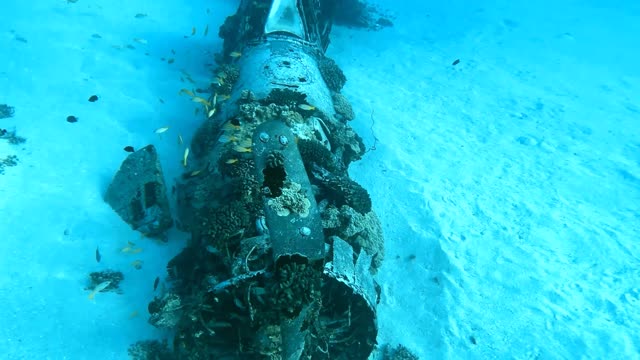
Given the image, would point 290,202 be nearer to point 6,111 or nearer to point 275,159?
point 275,159

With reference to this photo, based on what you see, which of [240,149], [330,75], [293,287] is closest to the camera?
[293,287]

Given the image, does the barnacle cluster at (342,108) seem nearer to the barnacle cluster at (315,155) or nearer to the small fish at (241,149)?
the barnacle cluster at (315,155)

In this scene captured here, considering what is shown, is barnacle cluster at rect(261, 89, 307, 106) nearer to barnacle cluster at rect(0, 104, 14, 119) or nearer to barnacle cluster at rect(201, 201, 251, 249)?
barnacle cluster at rect(201, 201, 251, 249)

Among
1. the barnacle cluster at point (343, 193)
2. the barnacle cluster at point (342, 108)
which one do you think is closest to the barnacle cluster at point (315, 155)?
the barnacle cluster at point (343, 193)

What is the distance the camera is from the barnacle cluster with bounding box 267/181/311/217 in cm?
350

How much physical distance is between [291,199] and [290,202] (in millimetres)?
32

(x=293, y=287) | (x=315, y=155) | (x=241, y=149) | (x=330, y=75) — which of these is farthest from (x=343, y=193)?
(x=330, y=75)

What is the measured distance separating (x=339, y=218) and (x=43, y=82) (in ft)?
27.9

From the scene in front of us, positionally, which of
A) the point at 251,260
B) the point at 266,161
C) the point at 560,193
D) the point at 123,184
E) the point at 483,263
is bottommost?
the point at 123,184

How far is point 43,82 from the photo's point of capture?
8992mm

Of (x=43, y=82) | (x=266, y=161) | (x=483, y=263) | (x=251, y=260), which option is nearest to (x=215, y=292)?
(x=251, y=260)

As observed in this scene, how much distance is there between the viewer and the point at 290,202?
139 inches

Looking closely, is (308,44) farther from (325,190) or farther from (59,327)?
(59,327)

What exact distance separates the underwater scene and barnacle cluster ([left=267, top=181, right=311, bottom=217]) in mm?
17
